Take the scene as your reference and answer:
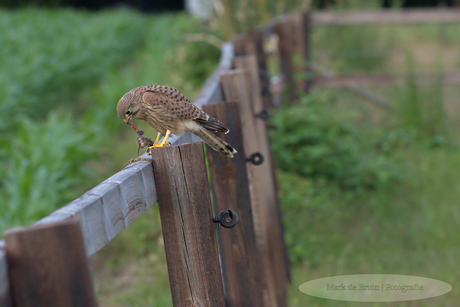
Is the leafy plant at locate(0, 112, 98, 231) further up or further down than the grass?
further up

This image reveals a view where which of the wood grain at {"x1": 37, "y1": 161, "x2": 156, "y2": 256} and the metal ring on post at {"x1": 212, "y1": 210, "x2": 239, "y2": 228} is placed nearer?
the wood grain at {"x1": 37, "y1": 161, "x2": 156, "y2": 256}

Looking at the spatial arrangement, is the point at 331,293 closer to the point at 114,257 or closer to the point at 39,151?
the point at 114,257

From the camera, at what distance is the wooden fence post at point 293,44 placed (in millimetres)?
6703

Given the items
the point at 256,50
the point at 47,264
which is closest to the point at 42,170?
the point at 256,50

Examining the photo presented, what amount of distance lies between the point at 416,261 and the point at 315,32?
17.9ft

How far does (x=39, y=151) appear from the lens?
531 cm

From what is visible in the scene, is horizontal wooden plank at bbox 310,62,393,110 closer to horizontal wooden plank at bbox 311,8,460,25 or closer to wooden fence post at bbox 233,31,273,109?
horizontal wooden plank at bbox 311,8,460,25

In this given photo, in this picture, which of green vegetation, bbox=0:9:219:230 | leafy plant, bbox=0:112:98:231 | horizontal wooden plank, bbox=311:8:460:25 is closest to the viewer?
leafy plant, bbox=0:112:98:231

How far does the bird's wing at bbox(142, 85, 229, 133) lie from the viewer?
2025 millimetres

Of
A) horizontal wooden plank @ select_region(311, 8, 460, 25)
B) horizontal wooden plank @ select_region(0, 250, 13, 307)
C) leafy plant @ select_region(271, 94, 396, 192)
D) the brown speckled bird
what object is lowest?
leafy plant @ select_region(271, 94, 396, 192)

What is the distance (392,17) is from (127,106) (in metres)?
5.82

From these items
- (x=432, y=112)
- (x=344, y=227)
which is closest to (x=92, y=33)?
(x=432, y=112)

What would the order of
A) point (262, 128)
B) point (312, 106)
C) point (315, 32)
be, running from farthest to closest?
point (315, 32) < point (312, 106) < point (262, 128)

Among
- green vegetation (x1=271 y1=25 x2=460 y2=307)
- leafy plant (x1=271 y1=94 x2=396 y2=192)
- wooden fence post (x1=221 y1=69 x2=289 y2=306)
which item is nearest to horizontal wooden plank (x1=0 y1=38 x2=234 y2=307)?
wooden fence post (x1=221 y1=69 x2=289 y2=306)
